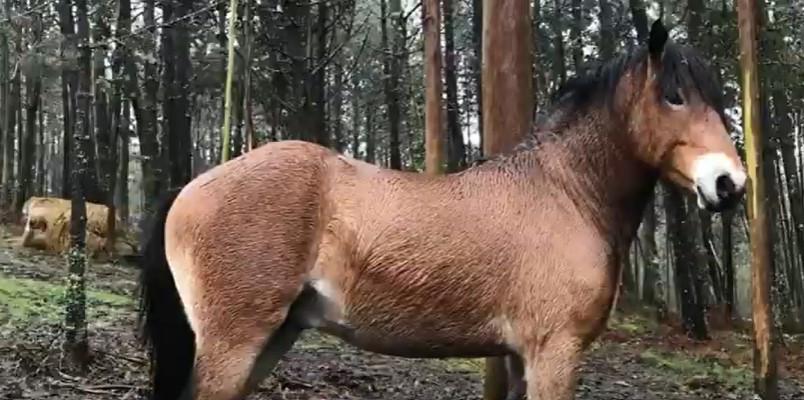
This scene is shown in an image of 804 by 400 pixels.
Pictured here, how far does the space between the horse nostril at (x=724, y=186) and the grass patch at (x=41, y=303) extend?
6882 mm

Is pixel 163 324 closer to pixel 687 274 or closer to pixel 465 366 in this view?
pixel 465 366

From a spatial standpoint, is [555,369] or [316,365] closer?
[555,369]

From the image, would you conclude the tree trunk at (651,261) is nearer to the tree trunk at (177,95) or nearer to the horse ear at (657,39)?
the tree trunk at (177,95)

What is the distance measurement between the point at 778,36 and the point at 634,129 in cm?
953

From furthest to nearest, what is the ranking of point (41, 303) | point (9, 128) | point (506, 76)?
point (9, 128) → point (41, 303) → point (506, 76)

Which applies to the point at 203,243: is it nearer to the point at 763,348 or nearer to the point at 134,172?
the point at 763,348

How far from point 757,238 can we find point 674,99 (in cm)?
300

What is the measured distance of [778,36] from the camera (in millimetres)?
12312

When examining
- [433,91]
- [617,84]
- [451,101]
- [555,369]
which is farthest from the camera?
[451,101]

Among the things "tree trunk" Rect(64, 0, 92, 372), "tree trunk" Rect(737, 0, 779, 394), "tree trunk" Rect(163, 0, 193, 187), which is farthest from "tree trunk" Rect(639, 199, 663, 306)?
"tree trunk" Rect(64, 0, 92, 372)

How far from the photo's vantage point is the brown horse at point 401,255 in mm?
3662

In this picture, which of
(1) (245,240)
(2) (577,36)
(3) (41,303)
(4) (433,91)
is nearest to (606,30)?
(2) (577,36)

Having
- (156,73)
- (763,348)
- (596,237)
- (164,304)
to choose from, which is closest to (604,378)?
(763,348)

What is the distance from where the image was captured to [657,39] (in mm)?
3910
